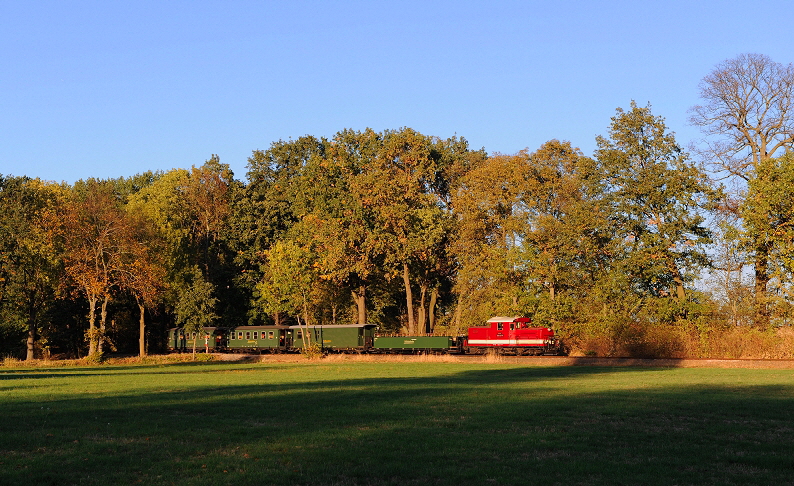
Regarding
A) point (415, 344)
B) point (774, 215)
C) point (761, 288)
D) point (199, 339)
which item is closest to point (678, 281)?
point (761, 288)

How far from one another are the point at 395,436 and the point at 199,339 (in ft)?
203

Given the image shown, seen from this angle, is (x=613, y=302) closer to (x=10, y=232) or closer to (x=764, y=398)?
(x=764, y=398)

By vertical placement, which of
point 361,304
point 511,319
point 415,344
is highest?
point 361,304

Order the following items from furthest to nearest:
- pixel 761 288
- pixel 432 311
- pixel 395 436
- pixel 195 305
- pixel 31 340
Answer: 1. pixel 432 311
2. pixel 195 305
3. pixel 31 340
4. pixel 761 288
5. pixel 395 436

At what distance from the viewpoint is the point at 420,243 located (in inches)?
2574

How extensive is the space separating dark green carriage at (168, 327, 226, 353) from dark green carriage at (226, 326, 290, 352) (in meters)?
0.94

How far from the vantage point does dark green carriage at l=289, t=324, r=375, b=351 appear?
218ft

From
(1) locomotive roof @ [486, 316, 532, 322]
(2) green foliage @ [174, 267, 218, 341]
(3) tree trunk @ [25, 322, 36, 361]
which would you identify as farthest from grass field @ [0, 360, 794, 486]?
(2) green foliage @ [174, 267, 218, 341]

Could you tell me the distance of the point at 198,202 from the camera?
273 feet

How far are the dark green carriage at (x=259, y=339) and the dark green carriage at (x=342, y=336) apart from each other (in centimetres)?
209

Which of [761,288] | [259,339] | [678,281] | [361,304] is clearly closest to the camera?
[761,288]

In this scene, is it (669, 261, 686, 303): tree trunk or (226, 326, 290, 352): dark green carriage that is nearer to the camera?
(669, 261, 686, 303): tree trunk

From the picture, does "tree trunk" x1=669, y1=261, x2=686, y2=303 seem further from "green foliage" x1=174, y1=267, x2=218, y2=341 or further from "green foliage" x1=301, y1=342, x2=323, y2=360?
"green foliage" x1=174, y1=267, x2=218, y2=341

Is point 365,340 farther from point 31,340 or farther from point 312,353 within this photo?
point 31,340
